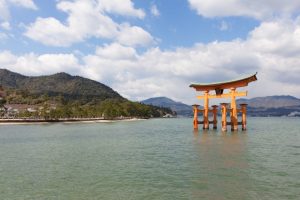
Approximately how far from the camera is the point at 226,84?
5419cm

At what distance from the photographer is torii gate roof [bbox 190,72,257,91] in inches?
1989

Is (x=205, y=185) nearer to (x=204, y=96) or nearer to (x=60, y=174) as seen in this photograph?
(x=60, y=174)

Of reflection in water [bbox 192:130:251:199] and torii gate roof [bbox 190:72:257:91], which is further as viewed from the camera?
torii gate roof [bbox 190:72:257:91]

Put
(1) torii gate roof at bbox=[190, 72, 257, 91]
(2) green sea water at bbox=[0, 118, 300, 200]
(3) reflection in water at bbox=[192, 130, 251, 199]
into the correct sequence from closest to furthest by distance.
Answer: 1. (3) reflection in water at bbox=[192, 130, 251, 199]
2. (2) green sea water at bbox=[0, 118, 300, 200]
3. (1) torii gate roof at bbox=[190, 72, 257, 91]

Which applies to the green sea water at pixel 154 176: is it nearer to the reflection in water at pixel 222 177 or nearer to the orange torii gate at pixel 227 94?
the reflection in water at pixel 222 177

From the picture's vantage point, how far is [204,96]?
5997cm

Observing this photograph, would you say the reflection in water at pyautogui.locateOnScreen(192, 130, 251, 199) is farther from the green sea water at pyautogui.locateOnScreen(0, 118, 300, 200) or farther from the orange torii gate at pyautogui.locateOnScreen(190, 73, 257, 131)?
the orange torii gate at pyautogui.locateOnScreen(190, 73, 257, 131)

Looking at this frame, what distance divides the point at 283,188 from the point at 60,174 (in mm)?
12690

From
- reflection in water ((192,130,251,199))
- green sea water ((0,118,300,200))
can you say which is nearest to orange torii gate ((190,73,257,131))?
green sea water ((0,118,300,200))

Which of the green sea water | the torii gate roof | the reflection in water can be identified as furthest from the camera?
the torii gate roof

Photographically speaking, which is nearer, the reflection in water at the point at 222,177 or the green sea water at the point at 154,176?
the reflection in water at the point at 222,177

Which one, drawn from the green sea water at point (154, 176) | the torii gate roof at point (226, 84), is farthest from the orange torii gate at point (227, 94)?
the green sea water at point (154, 176)

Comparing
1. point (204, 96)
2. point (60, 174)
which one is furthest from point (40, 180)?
point (204, 96)

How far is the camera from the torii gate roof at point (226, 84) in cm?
5053
